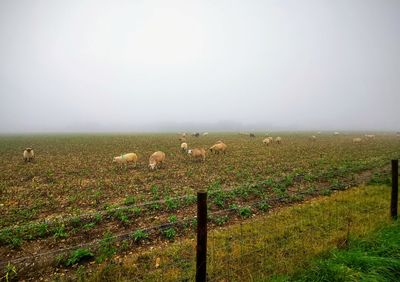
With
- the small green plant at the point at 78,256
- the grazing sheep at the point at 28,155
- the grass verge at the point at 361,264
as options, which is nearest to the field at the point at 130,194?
the small green plant at the point at 78,256

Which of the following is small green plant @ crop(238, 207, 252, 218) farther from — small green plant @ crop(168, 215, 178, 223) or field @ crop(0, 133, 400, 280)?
small green plant @ crop(168, 215, 178, 223)

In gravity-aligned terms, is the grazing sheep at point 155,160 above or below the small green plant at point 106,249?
above

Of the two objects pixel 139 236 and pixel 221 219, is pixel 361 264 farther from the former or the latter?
pixel 139 236

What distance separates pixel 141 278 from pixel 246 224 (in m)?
4.26

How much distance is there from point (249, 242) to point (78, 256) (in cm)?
502

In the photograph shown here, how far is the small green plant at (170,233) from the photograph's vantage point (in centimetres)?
834

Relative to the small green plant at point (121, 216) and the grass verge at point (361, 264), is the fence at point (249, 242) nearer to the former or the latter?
the grass verge at point (361, 264)

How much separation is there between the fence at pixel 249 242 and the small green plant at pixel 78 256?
199 mm

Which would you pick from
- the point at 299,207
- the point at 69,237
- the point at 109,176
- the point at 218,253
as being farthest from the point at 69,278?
the point at 109,176

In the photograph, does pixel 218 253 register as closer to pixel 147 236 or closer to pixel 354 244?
pixel 147 236

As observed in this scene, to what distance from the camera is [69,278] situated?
612 centimetres

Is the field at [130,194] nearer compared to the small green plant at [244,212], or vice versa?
the field at [130,194]

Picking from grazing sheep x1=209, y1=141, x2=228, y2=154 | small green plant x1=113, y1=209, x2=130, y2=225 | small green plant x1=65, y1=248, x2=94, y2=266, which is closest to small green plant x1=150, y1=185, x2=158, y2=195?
small green plant x1=113, y1=209, x2=130, y2=225

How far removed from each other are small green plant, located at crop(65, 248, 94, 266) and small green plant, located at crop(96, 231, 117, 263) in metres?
0.33
